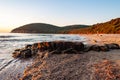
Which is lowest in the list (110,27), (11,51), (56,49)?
(11,51)

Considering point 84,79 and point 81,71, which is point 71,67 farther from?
point 84,79

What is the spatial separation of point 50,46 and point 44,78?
10376 mm

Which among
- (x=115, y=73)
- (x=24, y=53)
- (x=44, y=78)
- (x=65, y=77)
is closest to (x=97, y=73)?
(x=115, y=73)

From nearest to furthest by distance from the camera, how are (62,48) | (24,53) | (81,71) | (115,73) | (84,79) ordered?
(84,79), (115,73), (81,71), (24,53), (62,48)

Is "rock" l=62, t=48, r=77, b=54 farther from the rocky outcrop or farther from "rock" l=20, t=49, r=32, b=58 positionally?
"rock" l=20, t=49, r=32, b=58

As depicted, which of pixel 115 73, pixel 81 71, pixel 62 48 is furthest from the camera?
pixel 62 48

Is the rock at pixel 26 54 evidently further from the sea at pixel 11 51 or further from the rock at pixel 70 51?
the rock at pixel 70 51

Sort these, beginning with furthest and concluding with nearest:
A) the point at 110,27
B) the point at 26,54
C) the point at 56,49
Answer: the point at 110,27 → the point at 56,49 → the point at 26,54

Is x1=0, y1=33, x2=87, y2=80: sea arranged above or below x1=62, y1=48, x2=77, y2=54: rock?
below

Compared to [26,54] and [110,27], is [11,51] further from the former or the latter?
[110,27]

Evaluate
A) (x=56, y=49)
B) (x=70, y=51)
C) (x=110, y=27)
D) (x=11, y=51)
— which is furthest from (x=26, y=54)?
(x=110, y=27)

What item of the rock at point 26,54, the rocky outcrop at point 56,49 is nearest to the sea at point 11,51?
the rock at point 26,54

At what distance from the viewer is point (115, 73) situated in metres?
9.85

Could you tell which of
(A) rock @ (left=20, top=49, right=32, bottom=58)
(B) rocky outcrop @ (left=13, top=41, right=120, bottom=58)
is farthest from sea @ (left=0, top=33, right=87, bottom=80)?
(B) rocky outcrop @ (left=13, top=41, right=120, bottom=58)
